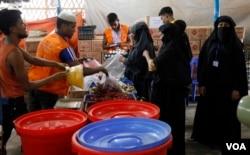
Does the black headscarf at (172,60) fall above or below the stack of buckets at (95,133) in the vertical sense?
above

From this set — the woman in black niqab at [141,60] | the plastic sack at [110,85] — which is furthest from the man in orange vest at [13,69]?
the woman in black niqab at [141,60]

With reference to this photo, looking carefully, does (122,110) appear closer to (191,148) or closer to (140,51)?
(140,51)

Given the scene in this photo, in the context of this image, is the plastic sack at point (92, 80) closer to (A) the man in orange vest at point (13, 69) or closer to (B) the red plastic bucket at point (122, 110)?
(A) the man in orange vest at point (13, 69)

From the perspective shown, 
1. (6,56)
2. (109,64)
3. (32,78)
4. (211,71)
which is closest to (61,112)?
(6,56)

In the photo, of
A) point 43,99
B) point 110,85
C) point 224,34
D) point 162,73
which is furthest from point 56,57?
point 224,34

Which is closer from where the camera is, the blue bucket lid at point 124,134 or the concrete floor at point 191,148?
the blue bucket lid at point 124,134

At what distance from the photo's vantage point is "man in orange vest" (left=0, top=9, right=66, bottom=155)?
204 cm

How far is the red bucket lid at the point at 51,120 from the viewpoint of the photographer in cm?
138

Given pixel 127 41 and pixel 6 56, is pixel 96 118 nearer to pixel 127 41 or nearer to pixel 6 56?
pixel 6 56

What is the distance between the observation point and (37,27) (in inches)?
235

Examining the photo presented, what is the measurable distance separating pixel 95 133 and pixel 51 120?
1.29 feet

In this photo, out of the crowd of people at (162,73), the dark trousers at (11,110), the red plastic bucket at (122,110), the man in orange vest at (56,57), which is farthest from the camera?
the man in orange vest at (56,57)

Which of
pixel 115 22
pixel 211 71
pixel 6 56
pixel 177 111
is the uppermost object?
pixel 115 22

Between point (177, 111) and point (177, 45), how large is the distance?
0.66 m
